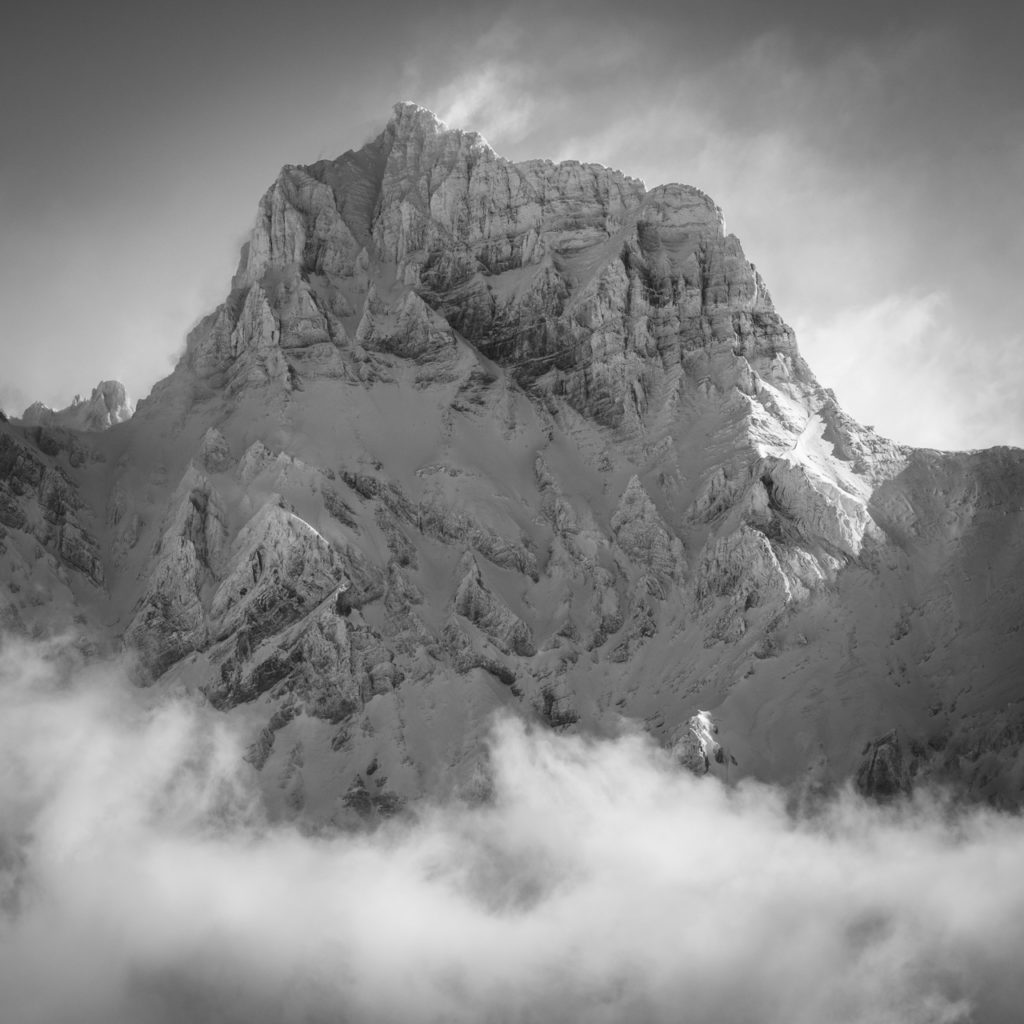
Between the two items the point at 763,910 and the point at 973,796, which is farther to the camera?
the point at 763,910

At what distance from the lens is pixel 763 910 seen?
Result: 18988 centimetres

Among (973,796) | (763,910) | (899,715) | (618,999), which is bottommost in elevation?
(618,999)

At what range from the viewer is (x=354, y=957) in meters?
200

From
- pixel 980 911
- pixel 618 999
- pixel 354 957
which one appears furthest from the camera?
pixel 354 957

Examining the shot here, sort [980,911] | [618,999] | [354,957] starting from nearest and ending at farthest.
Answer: [980,911] → [618,999] → [354,957]

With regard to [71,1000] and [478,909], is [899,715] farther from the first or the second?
[71,1000]

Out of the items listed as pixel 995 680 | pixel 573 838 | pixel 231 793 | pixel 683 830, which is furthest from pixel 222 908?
pixel 995 680

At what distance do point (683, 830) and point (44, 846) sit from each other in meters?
98.6

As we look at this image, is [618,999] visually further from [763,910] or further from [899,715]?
[899,715]

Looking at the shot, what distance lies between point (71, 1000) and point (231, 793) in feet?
123

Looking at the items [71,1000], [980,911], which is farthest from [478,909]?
[980,911]

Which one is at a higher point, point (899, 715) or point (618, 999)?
point (899, 715)

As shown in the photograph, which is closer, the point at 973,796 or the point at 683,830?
the point at 973,796

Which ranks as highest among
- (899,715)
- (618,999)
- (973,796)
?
(899,715)
